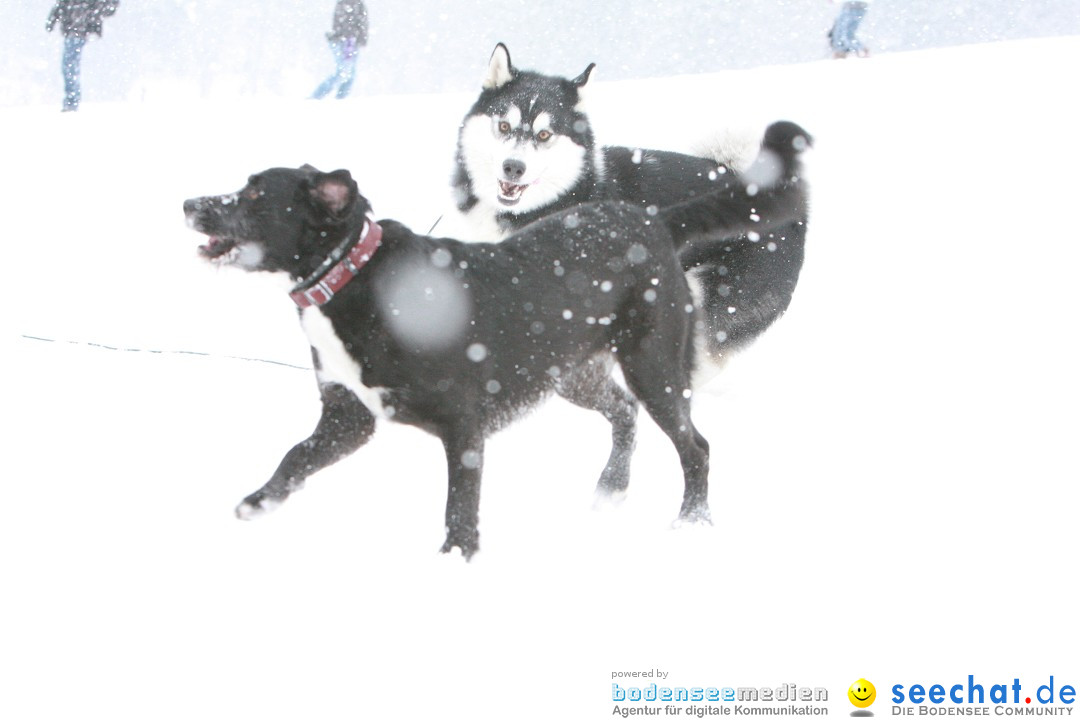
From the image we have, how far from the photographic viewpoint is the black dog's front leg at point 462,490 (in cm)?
264

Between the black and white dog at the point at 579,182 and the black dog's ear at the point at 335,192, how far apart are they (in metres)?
1.78

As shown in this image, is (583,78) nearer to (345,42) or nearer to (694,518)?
(694,518)

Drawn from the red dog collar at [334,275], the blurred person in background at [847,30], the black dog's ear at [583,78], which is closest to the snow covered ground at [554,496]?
the red dog collar at [334,275]

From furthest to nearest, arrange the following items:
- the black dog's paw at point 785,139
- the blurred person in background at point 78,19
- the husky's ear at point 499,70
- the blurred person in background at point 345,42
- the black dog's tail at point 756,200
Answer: the blurred person in background at point 345,42 < the blurred person in background at point 78,19 < the husky's ear at point 499,70 < the black dog's paw at point 785,139 < the black dog's tail at point 756,200

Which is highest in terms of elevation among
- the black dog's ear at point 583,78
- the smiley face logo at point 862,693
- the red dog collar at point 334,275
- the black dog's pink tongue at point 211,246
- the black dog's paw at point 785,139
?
the black dog's ear at point 583,78

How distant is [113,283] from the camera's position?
6441 millimetres

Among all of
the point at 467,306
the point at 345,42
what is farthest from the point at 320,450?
the point at 345,42

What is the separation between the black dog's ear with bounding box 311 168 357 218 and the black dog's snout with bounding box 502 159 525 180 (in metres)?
1.76

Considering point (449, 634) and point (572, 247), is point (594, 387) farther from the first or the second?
point (449, 634)

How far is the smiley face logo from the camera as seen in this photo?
200 centimetres

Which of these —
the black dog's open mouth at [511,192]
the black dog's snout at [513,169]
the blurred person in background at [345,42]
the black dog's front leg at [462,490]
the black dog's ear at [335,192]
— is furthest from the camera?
the blurred person in background at [345,42]

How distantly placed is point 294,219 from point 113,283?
4.46 metres

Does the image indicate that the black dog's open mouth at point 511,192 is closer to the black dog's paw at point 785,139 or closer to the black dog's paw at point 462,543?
the black dog's paw at point 785,139

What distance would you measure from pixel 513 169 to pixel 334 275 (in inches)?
73.1
